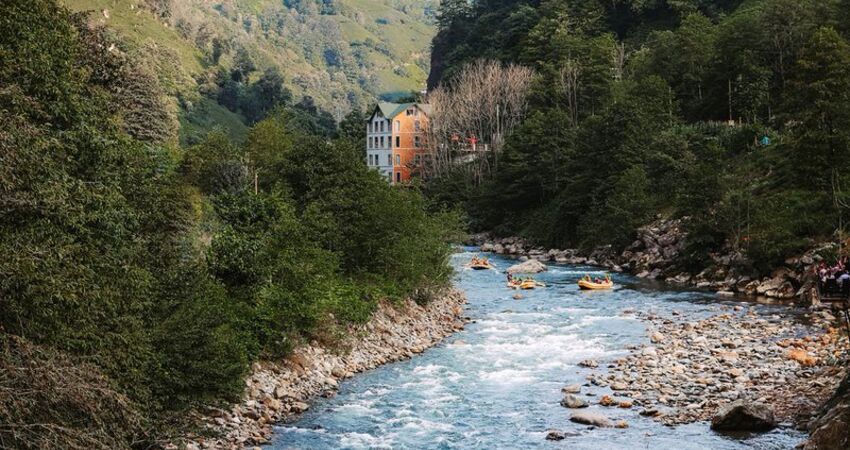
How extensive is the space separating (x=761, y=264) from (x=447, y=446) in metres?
28.7

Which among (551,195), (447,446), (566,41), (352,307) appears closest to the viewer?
(447,446)

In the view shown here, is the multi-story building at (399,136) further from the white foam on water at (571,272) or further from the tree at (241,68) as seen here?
the white foam on water at (571,272)

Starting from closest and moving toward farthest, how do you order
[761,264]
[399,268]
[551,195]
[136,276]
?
[136,276] < [399,268] < [761,264] < [551,195]

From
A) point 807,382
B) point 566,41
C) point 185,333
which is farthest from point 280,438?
point 566,41

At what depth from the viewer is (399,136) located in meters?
110

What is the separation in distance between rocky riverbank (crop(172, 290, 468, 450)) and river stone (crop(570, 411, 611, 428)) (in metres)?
7.00

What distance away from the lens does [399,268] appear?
33594mm

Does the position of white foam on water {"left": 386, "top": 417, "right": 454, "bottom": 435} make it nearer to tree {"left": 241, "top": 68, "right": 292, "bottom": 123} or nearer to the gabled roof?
the gabled roof

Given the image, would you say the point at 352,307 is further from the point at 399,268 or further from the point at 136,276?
the point at 136,276

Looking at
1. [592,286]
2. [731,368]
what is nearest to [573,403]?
[731,368]

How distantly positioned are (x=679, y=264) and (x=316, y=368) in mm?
30847

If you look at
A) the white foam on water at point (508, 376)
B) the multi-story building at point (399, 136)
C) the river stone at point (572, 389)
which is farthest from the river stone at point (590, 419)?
the multi-story building at point (399, 136)

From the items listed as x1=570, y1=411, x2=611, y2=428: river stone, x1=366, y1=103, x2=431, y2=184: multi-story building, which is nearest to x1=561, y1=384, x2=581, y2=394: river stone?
x1=570, y1=411, x2=611, y2=428: river stone

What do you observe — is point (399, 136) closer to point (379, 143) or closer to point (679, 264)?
point (379, 143)
